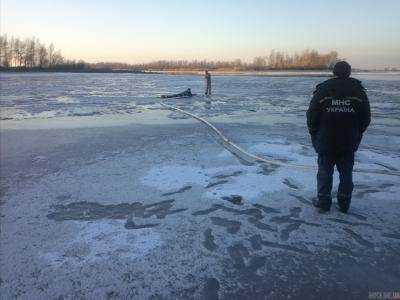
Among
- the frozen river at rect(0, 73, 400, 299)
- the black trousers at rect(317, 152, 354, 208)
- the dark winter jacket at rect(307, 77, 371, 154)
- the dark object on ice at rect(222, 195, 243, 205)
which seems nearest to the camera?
the frozen river at rect(0, 73, 400, 299)

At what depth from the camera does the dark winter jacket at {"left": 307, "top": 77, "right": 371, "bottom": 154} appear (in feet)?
15.8

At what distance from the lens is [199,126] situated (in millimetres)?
12422

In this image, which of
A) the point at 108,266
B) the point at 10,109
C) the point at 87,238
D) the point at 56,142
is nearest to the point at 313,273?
the point at 108,266

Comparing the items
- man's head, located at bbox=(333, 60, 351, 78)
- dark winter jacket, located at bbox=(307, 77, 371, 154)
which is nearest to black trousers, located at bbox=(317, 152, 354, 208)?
dark winter jacket, located at bbox=(307, 77, 371, 154)

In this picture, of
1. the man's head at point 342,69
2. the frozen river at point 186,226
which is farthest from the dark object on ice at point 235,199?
the man's head at point 342,69

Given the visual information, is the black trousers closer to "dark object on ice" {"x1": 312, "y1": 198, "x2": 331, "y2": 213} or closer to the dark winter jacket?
"dark object on ice" {"x1": 312, "y1": 198, "x2": 331, "y2": 213}

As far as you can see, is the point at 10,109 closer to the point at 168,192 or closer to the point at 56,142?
the point at 56,142

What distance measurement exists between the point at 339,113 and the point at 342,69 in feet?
1.63

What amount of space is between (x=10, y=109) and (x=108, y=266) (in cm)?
1524

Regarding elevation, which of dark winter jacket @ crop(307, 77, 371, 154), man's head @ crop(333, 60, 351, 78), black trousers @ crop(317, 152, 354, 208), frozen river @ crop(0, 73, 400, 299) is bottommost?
frozen river @ crop(0, 73, 400, 299)

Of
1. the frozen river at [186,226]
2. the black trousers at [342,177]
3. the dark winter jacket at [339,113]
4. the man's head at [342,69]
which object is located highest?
the man's head at [342,69]

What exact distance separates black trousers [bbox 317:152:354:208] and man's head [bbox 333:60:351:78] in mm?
917

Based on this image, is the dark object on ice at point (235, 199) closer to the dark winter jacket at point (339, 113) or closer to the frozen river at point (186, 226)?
the frozen river at point (186, 226)

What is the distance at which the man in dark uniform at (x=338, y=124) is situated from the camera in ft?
15.8
